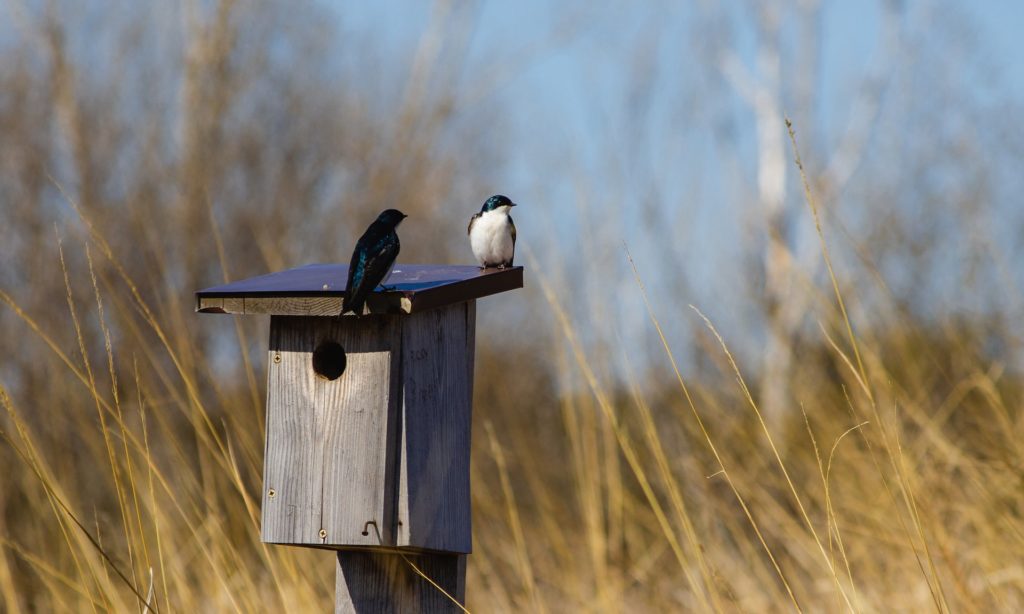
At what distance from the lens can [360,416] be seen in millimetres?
2240

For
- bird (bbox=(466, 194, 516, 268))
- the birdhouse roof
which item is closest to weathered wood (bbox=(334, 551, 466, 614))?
the birdhouse roof

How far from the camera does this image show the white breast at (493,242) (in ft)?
8.36

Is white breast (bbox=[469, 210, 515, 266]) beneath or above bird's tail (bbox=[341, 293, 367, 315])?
above

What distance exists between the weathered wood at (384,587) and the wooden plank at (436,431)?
98mm

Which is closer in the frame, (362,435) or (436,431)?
(362,435)

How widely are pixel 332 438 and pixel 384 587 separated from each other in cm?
32

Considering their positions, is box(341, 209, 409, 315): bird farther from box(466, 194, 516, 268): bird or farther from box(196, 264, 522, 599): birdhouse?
box(466, 194, 516, 268): bird

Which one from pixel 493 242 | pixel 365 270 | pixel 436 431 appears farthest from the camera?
pixel 493 242

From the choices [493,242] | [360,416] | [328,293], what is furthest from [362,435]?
[493,242]

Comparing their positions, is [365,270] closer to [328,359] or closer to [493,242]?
[328,359]

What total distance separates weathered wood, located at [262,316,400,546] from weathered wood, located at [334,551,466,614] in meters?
0.14

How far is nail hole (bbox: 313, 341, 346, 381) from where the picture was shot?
7.63ft

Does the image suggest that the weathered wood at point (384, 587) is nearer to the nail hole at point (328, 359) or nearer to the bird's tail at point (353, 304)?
the nail hole at point (328, 359)

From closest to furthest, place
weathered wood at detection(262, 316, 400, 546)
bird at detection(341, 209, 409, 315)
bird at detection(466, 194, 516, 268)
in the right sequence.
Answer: bird at detection(341, 209, 409, 315)
weathered wood at detection(262, 316, 400, 546)
bird at detection(466, 194, 516, 268)
